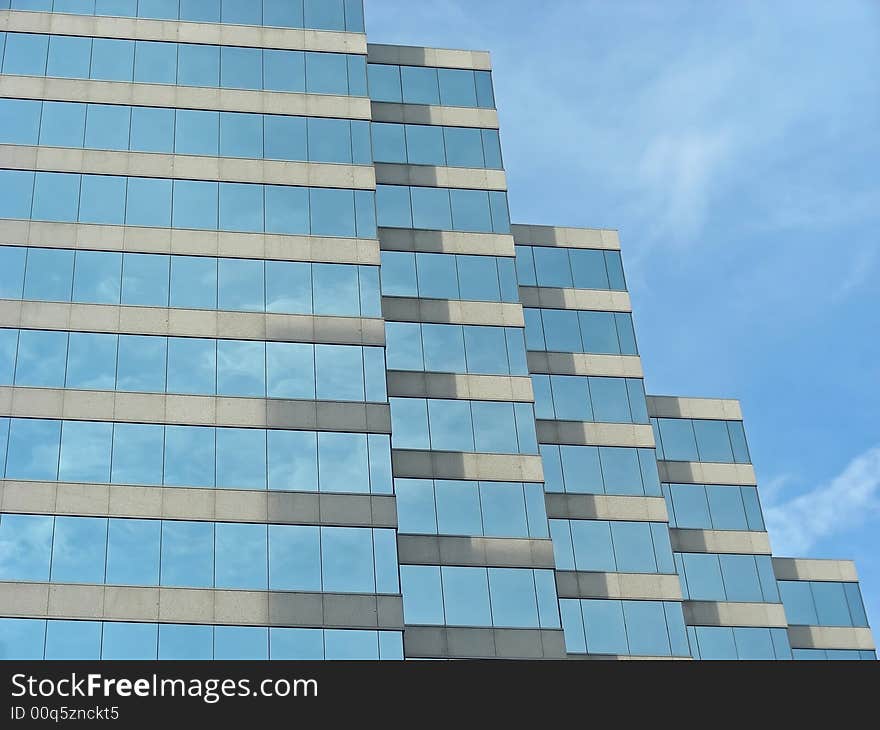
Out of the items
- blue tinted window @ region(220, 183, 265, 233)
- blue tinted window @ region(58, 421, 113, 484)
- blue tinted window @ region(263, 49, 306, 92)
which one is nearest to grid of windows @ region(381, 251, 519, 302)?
blue tinted window @ region(220, 183, 265, 233)

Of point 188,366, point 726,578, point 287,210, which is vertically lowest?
point 726,578

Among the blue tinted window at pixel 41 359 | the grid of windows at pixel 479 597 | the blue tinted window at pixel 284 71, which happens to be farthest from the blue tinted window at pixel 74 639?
the blue tinted window at pixel 284 71

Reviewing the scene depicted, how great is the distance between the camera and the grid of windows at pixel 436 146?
186ft

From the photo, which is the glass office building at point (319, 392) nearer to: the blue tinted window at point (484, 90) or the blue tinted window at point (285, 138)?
A: the blue tinted window at point (285, 138)

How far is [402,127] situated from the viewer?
57875 mm

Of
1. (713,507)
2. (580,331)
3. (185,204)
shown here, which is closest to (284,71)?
(185,204)

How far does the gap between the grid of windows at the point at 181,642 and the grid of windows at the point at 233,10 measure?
29.4 metres

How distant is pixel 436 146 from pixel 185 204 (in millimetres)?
13606

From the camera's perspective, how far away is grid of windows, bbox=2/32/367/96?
52.8 meters

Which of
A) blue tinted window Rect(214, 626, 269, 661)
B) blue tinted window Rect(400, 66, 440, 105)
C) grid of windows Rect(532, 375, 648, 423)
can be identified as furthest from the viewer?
blue tinted window Rect(400, 66, 440, 105)

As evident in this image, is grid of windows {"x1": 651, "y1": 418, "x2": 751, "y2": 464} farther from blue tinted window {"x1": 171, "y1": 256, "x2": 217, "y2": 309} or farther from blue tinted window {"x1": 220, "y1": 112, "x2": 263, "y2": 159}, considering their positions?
blue tinted window {"x1": 171, "y1": 256, "x2": 217, "y2": 309}

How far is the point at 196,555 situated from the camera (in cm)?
4200

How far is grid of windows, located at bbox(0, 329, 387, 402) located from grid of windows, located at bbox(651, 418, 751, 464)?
20105 millimetres

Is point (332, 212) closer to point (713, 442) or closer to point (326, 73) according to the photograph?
point (326, 73)
